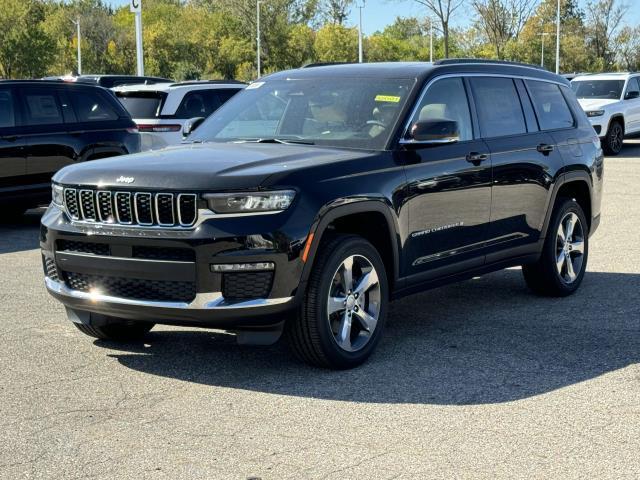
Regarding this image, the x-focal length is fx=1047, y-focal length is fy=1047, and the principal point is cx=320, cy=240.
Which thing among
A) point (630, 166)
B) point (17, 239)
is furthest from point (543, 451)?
point (630, 166)

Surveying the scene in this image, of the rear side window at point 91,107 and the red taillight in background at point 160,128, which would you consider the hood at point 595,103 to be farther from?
the rear side window at point 91,107

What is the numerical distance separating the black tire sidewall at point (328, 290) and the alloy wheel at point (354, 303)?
3 cm

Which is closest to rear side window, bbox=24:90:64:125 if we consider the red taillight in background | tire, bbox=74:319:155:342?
the red taillight in background

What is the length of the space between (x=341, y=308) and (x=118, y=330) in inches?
61.2

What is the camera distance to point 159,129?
611 inches

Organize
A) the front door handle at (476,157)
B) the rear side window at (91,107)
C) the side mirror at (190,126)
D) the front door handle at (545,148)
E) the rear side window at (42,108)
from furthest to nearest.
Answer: the rear side window at (91,107) → the rear side window at (42,108) → the front door handle at (545,148) → the side mirror at (190,126) → the front door handle at (476,157)

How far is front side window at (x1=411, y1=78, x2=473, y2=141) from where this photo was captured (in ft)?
21.9

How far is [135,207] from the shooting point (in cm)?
553

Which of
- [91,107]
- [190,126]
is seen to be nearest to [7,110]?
[91,107]

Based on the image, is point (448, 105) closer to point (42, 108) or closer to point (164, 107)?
point (42, 108)

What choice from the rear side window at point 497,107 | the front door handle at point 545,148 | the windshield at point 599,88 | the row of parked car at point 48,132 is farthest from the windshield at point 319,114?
the windshield at point 599,88

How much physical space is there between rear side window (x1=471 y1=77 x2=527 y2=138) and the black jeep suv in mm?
15

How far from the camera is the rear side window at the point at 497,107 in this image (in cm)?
722

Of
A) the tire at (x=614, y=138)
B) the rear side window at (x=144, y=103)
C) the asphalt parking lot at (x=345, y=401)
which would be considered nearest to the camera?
the asphalt parking lot at (x=345, y=401)
